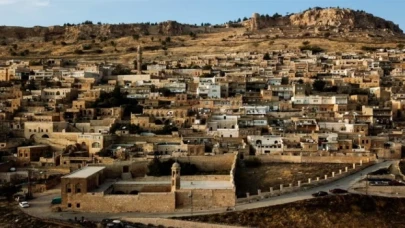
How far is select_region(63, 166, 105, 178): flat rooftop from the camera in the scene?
23.1 meters

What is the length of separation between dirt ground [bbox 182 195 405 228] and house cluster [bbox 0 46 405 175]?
5.15m

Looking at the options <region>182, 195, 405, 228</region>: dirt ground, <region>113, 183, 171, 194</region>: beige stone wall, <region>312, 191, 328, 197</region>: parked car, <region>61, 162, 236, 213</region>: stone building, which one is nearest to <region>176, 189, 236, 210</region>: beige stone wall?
<region>61, 162, 236, 213</region>: stone building

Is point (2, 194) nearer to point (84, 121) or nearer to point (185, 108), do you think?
point (84, 121)

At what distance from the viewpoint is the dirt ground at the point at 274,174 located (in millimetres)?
24438

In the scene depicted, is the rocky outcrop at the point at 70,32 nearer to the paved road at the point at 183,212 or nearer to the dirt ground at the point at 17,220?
the paved road at the point at 183,212

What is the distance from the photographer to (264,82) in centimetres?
4153

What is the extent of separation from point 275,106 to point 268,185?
1154 cm

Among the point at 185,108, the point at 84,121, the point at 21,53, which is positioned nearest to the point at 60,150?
the point at 84,121

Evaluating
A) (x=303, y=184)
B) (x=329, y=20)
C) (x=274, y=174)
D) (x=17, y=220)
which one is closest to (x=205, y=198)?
(x=303, y=184)

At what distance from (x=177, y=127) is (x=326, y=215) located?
12.1 metres

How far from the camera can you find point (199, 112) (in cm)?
3422

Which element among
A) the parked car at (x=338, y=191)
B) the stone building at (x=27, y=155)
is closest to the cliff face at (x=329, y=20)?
the stone building at (x=27, y=155)

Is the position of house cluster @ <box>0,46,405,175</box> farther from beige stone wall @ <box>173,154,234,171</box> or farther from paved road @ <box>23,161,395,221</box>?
paved road @ <box>23,161,395,221</box>

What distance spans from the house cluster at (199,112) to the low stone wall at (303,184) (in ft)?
4.65
